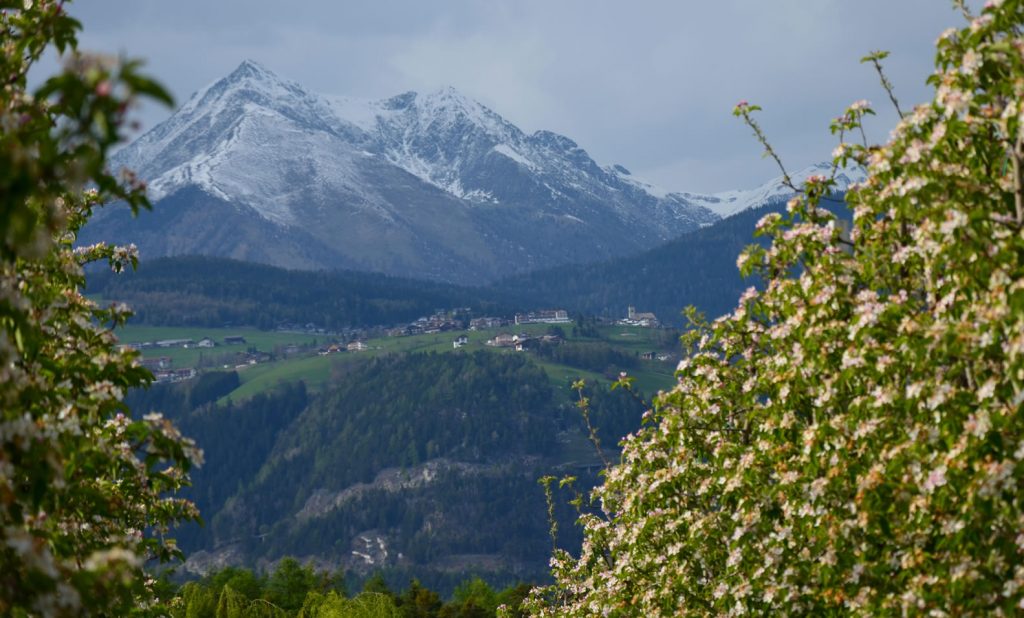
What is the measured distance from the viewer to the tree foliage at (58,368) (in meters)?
6.25

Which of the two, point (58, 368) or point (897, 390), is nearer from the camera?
point (58, 368)

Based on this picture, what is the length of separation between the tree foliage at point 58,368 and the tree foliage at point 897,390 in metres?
7.20

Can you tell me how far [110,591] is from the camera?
24.6 feet

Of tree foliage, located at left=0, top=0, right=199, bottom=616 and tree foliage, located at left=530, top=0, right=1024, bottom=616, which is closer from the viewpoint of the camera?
tree foliage, located at left=0, top=0, right=199, bottom=616

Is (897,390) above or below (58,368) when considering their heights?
below

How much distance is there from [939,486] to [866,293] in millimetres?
2515

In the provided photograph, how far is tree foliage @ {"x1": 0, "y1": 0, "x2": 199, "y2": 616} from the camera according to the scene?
20.5 ft

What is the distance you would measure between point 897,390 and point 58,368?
28.9ft

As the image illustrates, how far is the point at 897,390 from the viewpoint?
10.9 m

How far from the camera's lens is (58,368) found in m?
9.95

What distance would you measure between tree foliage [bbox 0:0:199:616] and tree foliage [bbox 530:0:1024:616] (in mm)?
7203

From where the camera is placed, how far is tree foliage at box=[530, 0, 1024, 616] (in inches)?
380

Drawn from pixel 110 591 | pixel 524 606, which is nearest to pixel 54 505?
pixel 110 591

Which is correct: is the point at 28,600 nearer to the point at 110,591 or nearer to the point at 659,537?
the point at 110,591
